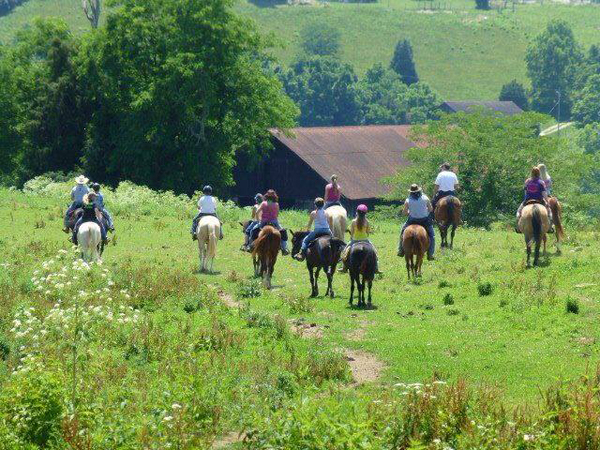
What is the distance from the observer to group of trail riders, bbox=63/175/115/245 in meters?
31.0

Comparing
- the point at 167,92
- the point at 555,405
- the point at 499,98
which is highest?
the point at 499,98

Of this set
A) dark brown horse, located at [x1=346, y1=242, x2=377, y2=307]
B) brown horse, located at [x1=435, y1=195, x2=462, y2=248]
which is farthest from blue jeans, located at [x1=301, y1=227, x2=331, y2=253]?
brown horse, located at [x1=435, y1=195, x2=462, y2=248]

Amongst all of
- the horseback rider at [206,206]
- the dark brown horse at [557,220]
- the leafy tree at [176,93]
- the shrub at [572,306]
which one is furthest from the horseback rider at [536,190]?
the leafy tree at [176,93]

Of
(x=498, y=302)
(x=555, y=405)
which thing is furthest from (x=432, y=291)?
(x=555, y=405)

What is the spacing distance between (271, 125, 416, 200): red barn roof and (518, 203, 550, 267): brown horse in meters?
40.4

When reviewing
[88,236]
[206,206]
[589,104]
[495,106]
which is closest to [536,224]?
[206,206]

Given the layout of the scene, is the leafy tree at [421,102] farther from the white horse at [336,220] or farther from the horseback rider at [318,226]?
the horseback rider at [318,226]

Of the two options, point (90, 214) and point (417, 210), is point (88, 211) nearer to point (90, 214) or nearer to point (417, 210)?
point (90, 214)

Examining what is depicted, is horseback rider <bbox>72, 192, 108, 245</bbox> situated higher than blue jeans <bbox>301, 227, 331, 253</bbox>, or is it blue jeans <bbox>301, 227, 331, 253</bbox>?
horseback rider <bbox>72, 192, 108, 245</bbox>

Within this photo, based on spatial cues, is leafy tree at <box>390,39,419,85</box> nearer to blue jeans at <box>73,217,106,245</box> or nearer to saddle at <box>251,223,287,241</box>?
blue jeans at <box>73,217,106,245</box>

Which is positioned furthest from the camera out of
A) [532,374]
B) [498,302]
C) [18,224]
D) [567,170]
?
[567,170]

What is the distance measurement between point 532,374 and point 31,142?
60645mm

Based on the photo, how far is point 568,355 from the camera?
64.7ft

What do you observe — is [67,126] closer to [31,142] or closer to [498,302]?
[31,142]
